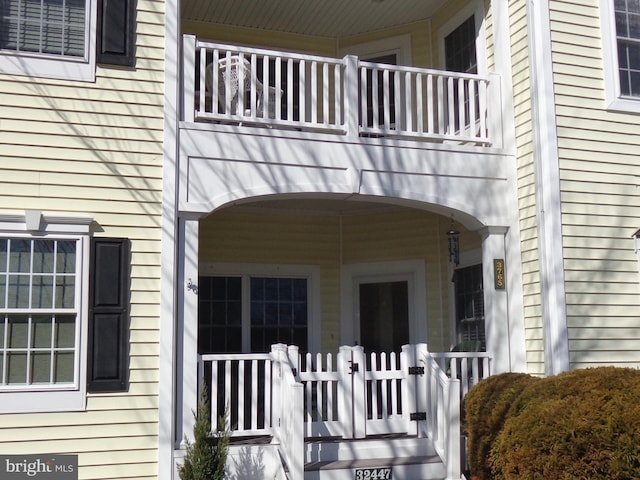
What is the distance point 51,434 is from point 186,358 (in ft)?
4.44

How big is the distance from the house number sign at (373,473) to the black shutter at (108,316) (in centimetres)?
232

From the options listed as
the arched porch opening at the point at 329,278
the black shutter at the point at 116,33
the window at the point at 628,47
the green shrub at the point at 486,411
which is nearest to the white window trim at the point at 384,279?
the arched porch opening at the point at 329,278

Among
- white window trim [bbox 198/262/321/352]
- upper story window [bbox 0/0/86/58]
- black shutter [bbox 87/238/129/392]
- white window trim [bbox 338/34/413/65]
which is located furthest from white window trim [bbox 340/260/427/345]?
upper story window [bbox 0/0/86/58]

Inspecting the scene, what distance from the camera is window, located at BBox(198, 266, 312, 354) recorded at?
33.3ft

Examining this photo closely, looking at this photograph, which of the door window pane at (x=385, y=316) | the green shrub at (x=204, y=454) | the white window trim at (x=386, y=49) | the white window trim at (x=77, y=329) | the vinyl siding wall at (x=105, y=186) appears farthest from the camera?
the white window trim at (x=386, y=49)

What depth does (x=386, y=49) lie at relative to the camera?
35.7 feet

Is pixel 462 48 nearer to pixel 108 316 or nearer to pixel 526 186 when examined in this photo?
pixel 526 186

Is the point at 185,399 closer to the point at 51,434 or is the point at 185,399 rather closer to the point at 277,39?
the point at 51,434

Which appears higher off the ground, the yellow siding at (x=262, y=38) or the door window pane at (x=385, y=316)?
the yellow siding at (x=262, y=38)

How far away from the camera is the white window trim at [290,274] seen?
33.3ft

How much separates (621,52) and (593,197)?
1766 mm

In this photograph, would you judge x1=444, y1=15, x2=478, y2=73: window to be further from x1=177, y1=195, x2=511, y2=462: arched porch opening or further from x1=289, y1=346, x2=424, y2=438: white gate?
x1=289, y1=346, x2=424, y2=438: white gate

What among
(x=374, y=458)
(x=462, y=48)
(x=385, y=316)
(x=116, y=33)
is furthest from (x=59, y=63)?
(x=385, y=316)

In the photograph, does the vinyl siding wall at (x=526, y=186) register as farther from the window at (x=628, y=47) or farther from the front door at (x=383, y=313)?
the front door at (x=383, y=313)
